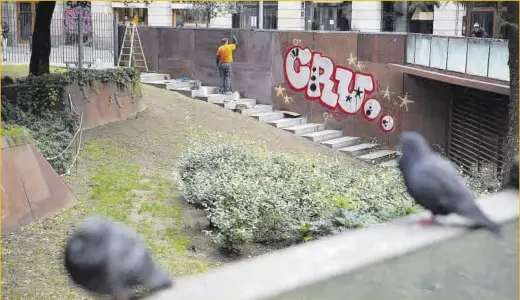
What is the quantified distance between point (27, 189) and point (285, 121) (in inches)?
353

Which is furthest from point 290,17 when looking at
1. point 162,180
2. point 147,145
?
point 162,180

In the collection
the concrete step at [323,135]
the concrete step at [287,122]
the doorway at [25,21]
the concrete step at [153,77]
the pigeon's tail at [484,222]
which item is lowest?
the concrete step at [323,135]

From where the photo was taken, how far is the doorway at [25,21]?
67.0 ft

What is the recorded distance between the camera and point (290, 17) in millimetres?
26125

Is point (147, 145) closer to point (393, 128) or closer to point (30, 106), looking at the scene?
point (30, 106)

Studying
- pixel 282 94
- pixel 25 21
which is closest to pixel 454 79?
pixel 282 94

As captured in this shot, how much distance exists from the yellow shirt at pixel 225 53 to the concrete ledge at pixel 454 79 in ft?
15.2

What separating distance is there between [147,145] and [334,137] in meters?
5.25

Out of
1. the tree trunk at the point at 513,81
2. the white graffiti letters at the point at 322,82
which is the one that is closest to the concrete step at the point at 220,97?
A: the white graffiti letters at the point at 322,82

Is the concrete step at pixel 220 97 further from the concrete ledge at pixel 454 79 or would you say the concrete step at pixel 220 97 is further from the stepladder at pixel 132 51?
the concrete ledge at pixel 454 79

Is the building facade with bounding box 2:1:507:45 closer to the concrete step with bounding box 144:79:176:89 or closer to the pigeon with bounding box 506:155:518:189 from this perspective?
the concrete step with bounding box 144:79:176:89

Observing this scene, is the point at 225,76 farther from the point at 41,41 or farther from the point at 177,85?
the point at 41,41

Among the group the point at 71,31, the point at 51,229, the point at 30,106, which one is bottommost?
the point at 51,229

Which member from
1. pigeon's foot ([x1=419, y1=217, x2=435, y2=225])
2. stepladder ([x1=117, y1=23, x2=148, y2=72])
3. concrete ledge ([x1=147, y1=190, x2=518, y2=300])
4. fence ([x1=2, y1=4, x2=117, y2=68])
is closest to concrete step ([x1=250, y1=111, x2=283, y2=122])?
fence ([x1=2, y1=4, x2=117, y2=68])
